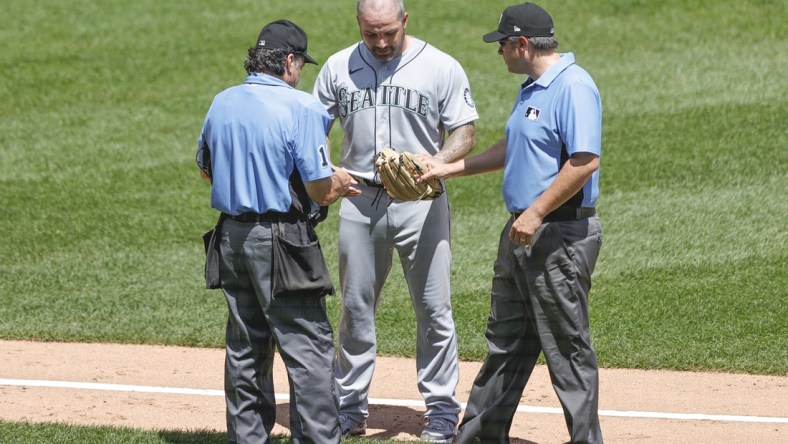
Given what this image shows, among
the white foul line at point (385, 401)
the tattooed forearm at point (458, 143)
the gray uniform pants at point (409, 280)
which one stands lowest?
the white foul line at point (385, 401)

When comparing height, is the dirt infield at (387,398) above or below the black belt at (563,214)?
below

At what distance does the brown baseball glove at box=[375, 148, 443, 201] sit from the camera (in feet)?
17.7

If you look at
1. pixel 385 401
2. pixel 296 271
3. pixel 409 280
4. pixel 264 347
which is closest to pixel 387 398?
pixel 385 401

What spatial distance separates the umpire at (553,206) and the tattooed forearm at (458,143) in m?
0.63

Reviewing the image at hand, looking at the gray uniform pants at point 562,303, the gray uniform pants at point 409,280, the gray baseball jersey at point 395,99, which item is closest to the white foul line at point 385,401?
the gray uniform pants at point 409,280

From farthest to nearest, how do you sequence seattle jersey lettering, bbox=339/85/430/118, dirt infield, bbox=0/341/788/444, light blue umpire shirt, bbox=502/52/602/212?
dirt infield, bbox=0/341/788/444
seattle jersey lettering, bbox=339/85/430/118
light blue umpire shirt, bbox=502/52/602/212

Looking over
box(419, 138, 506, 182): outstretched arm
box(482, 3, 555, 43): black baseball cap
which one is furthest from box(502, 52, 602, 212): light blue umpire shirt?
box(419, 138, 506, 182): outstretched arm

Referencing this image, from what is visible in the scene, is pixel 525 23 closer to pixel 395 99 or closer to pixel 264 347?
pixel 395 99

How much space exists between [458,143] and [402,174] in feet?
1.49

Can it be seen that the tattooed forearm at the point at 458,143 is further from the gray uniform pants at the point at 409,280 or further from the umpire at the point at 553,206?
the umpire at the point at 553,206

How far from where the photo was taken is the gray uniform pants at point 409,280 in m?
5.72

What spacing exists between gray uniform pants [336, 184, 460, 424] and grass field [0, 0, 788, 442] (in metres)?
1.14

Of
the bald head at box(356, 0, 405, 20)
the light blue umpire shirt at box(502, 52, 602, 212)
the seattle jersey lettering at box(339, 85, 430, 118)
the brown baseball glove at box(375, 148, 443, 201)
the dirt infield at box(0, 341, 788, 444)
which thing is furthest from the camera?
the dirt infield at box(0, 341, 788, 444)

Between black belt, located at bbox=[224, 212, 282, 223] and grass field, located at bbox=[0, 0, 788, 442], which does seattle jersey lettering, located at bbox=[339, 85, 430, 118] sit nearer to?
black belt, located at bbox=[224, 212, 282, 223]
